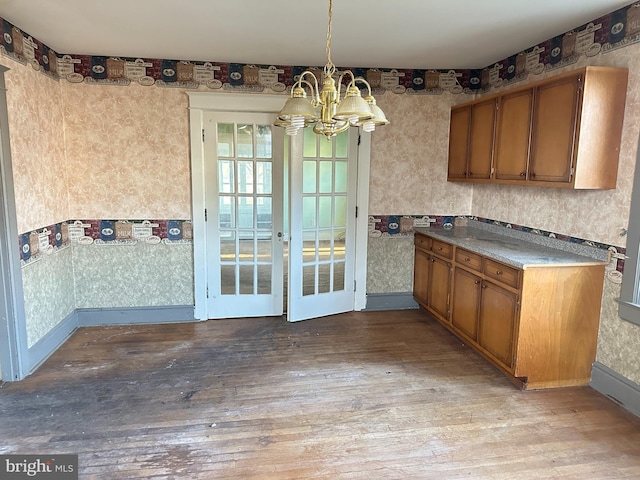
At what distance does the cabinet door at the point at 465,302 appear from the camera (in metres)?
3.55

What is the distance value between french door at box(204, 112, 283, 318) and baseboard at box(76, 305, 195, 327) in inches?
11.1

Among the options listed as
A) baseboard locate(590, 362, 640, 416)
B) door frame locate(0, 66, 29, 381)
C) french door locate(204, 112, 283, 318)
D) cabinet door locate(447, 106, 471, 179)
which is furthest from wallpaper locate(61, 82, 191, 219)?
baseboard locate(590, 362, 640, 416)

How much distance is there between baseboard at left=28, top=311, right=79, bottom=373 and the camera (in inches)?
131

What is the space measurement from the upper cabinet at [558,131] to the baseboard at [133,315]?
320 centimetres

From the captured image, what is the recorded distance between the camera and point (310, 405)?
9.29ft

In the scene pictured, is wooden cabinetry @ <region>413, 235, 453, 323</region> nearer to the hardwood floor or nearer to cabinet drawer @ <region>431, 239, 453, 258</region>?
cabinet drawer @ <region>431, 239, 453, 258</region>

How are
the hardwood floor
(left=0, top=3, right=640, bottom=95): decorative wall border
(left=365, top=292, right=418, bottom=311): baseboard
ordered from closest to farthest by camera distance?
the hardwood floor → (left=0, top=3, right=640, bottom=95): decorative wall border → (left=365, top=292, right=418, bottom=311): baseboard

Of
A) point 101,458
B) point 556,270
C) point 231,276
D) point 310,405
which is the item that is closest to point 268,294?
point 231,276

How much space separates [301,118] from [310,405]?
1818 mm

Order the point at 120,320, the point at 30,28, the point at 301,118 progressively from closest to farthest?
the point at 301,118 → the point at 30,28 → the point at 120,320

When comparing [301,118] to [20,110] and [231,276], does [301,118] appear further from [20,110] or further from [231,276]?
[231,276]

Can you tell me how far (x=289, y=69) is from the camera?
4258 millimetres
